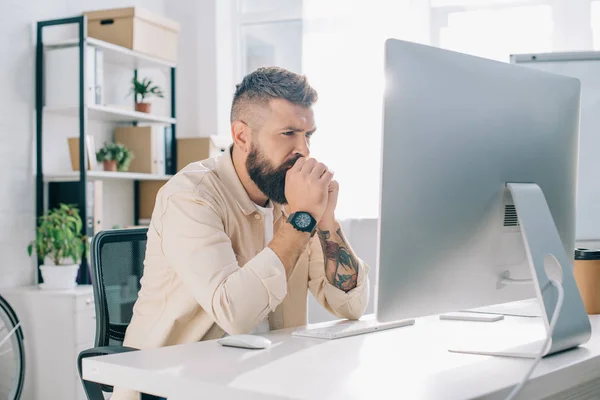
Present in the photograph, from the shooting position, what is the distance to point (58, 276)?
3266 mm

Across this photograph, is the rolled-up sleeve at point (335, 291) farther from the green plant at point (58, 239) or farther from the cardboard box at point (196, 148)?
the cardboard box at point (196, 148)

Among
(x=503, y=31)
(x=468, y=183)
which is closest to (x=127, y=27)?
(x=503, y=31)

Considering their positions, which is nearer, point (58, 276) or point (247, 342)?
point (247, 342)

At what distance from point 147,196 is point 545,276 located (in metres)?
3.25

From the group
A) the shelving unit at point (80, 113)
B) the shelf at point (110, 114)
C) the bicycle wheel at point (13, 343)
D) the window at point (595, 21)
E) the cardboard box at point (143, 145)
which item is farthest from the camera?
the cardboard box at point (143, 145)

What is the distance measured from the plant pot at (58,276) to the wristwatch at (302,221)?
6.69 feet

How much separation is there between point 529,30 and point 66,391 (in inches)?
118

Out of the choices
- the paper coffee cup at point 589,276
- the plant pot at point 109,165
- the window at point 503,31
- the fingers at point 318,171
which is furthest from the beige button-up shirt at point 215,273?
the window at point 503,31

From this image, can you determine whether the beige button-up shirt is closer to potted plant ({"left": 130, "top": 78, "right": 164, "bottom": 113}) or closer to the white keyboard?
the white keyboard

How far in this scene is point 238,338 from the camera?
4.20 ft

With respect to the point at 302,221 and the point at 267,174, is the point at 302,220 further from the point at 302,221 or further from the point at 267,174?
the point at 267,174

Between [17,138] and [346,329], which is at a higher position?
[17,138]

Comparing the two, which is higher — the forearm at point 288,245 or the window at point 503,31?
the window at point 503,31

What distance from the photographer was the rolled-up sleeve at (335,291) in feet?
5.47
